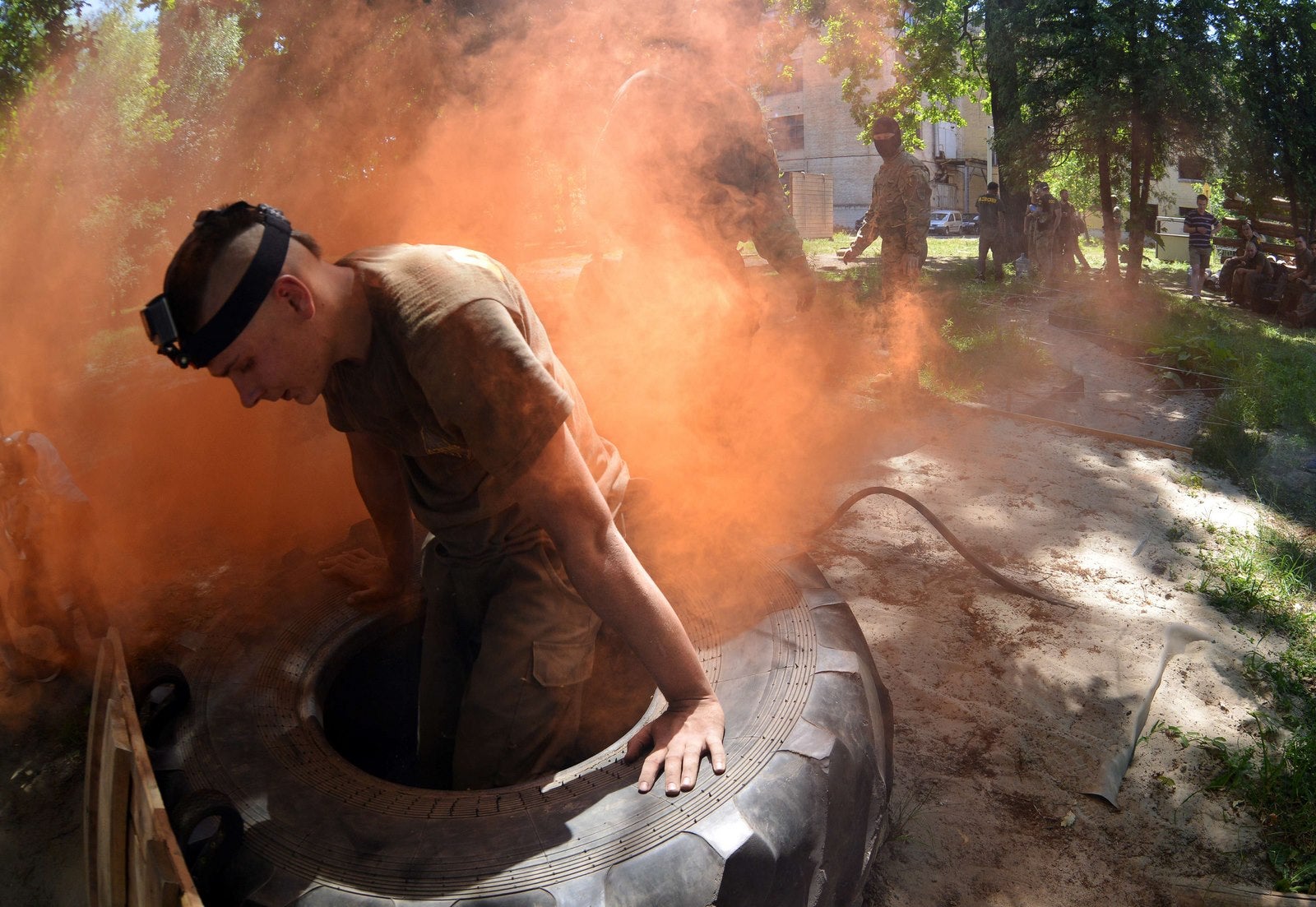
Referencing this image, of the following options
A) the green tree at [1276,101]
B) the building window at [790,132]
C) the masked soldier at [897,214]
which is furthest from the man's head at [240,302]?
the building window at [790,132]

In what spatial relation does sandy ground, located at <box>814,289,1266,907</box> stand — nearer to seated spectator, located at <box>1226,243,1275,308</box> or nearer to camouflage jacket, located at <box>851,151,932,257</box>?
camouflage jacket, located at <box>851,151,932,257</box>

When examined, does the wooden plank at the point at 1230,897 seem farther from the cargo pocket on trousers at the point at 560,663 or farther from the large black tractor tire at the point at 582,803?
the cargo pocket on trousers at the point at 560,663

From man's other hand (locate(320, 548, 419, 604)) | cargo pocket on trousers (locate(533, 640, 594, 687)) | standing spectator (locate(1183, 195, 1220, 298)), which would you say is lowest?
cargo pocket on trousers (locate(533, 640, 594, 687))

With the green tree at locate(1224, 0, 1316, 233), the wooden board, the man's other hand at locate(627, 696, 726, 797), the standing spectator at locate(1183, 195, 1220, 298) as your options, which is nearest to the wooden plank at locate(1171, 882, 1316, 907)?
the man's other hand at locate(627, 696, 726, 797)

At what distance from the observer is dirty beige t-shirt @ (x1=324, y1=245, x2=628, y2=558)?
63.4 inches

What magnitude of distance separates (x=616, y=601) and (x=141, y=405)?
5.39 meters

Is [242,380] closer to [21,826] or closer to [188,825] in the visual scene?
[188,825]

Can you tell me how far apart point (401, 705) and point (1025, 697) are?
7.47ft

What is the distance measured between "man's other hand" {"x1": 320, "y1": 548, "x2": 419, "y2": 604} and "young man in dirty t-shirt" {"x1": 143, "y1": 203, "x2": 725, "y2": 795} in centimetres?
36

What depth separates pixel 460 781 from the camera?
7.15 ft

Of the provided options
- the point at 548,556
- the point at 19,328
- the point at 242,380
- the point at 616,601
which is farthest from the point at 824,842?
the point at 19,328

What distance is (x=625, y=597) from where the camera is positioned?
1.80 metres

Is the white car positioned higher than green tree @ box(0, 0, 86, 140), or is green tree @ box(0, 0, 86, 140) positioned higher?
green tree @ box(0, 0, 86, 140)

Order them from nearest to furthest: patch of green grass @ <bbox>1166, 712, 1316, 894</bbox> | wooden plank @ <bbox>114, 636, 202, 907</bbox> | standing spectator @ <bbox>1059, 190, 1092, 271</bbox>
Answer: wooden plank @ <bbox>114, 636, 202, 907</bbox>
patch of green grass @ <bbox>1166, 712, 1316, 894</bbox>
standing spectator @ <bbox>1059, 190, 1092, 271</bbox>
